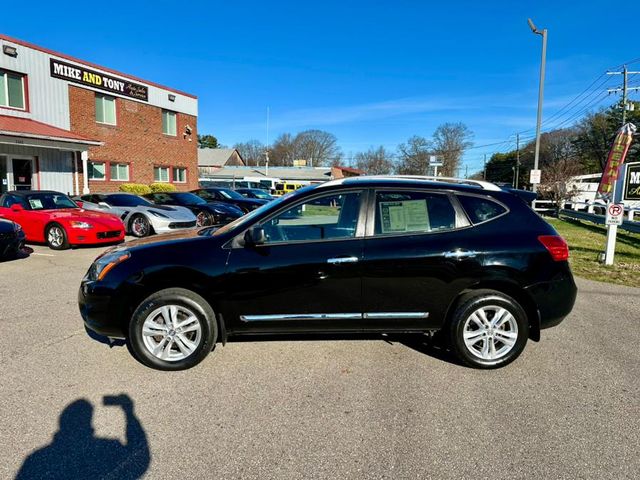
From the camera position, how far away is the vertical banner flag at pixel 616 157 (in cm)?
962

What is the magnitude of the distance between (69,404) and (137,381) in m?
0.52

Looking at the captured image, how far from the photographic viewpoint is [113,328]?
3875mm

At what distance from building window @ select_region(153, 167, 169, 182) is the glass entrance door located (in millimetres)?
8244

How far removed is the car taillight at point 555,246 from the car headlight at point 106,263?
12.5ft

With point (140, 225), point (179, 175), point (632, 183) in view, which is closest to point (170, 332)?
point (140, 225)

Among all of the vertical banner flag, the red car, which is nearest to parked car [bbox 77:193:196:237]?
the red car

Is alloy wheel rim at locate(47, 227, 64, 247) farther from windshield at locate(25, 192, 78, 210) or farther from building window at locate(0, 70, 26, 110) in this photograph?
building window at locate(0, 70, 26, 110)

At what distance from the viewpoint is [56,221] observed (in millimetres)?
9938

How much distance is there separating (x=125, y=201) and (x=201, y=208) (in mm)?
2410

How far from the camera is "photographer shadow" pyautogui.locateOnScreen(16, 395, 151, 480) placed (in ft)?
Answer: 8.17

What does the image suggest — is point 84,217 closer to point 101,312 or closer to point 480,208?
point 101,312

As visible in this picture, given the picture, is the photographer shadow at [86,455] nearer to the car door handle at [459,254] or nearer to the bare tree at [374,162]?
the car door handle at [459,254]

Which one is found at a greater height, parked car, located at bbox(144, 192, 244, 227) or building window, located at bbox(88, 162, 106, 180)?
building window, located at bbox(88, 162, 106, 180)

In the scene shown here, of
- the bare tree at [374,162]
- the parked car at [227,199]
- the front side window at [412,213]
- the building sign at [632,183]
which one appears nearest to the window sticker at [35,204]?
the parked car at [227,199]
